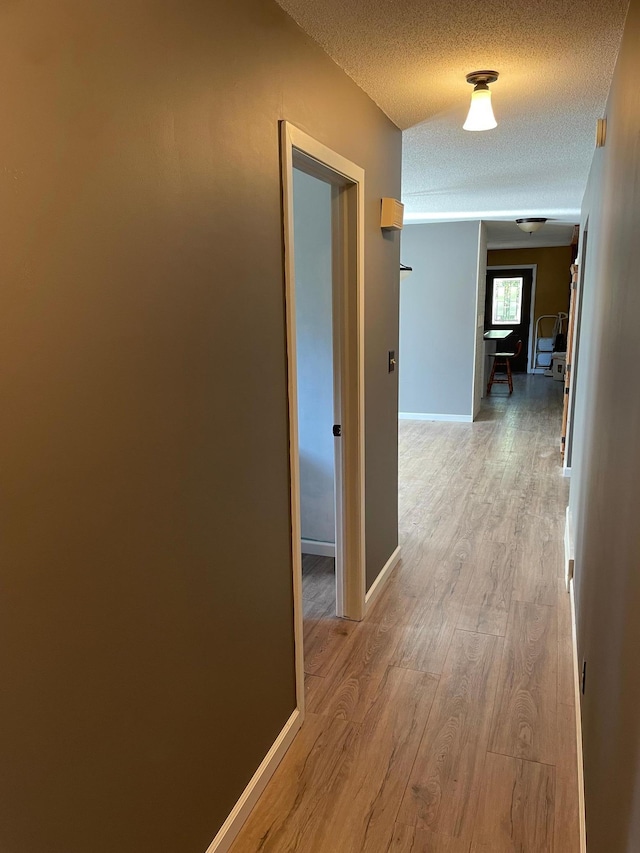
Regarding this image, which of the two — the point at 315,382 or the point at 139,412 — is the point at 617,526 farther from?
the point at 315,382

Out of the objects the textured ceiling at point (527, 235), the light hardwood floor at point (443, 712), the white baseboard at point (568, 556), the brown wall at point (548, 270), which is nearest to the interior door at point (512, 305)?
the brown wall at point (548, 270)

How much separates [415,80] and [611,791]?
7.76 ft

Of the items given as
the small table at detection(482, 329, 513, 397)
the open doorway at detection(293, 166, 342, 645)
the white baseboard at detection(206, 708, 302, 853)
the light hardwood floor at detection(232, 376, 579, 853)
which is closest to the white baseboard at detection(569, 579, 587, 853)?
the light hardwood floor at detection(232, 376, 579, 853)

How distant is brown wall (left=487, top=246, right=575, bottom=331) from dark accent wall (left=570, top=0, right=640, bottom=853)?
10.1m

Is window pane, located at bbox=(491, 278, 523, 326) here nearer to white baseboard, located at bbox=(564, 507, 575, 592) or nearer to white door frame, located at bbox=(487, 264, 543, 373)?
white door frame, located at bbox=(487, 264, 543, 373)

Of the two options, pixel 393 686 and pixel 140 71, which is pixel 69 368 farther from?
pixel 393 686

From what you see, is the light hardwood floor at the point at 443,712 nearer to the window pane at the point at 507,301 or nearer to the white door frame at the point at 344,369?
the white door frame at the point at 344,369

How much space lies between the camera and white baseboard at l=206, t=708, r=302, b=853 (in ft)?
5.45

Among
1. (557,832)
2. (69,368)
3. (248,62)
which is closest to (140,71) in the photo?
(248,62)

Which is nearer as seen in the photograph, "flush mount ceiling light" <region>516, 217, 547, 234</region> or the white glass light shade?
the white glass light shade

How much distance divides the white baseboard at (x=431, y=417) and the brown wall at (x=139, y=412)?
5651 mm

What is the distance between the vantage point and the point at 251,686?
1.80m

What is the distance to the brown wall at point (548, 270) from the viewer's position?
37.7 feet

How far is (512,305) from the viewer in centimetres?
1229
